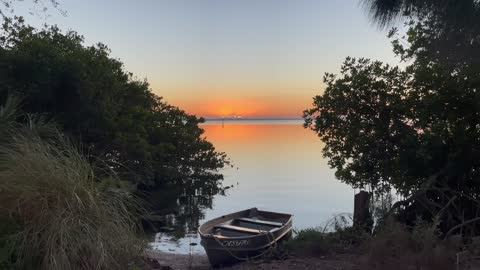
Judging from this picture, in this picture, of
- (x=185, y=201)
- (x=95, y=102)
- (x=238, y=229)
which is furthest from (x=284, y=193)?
(x=238, y=229)

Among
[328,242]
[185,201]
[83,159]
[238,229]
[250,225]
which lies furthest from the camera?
[185,201]

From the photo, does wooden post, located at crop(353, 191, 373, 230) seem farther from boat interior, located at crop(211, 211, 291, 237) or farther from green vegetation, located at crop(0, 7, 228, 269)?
green vegetation, located at crop(0, 7, 228, 269)

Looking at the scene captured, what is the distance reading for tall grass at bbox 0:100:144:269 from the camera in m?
4.51

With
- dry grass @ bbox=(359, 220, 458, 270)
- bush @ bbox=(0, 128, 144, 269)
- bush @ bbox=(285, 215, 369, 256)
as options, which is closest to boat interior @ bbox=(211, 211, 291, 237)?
bush @ bbox=(285, 215, 369, 256)

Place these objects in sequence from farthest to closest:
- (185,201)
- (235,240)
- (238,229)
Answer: (185,201) < (238,229) < (235,240)

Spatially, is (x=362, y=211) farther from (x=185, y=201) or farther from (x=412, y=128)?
(x=185, y=201)

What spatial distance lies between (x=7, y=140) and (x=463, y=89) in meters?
9.22

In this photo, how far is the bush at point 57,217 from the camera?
451 cm

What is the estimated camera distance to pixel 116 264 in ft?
15.9

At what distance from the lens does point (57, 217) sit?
4637 millimetres

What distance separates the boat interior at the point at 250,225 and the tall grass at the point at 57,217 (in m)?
7.90

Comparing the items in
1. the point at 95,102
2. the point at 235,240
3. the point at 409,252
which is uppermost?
the point at 95,102

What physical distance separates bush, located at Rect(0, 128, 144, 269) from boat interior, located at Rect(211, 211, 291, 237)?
7900 millimetres

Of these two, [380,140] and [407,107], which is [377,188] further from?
[407,107]
